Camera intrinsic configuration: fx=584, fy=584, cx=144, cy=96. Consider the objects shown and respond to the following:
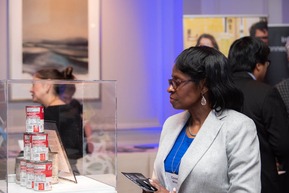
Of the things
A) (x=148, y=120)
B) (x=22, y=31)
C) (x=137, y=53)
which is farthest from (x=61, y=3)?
(x=148, y=120)

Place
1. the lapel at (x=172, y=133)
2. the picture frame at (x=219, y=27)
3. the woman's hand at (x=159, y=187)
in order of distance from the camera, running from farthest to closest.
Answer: the picture frame at (x=219, y=27)
the lapel at (x=172, y=133)
the woman's hand at (x=159, y=187)

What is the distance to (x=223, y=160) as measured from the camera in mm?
2441

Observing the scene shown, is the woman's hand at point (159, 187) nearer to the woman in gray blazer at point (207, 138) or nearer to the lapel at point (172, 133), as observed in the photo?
the woman in gray blazer at point (207, 138)

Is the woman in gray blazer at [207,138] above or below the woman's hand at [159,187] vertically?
above

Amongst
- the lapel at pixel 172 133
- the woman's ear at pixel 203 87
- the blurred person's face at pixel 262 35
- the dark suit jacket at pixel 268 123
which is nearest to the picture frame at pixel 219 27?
the blurred person's face at pixel 262 35

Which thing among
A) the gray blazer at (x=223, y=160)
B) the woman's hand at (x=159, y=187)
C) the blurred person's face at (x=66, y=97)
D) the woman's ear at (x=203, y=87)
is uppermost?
the woman's ear at (x=203, y=87)

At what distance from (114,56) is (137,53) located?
0.83 feet

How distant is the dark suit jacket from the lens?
356 centimetres

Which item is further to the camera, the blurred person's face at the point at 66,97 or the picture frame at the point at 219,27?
the picture frame at the point at 219,27

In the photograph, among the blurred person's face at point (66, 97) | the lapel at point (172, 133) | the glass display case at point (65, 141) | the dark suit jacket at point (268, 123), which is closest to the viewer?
the glass display case at point (65, 141)

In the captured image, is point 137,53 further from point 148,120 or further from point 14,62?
point 14,62

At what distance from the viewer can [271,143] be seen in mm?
3613

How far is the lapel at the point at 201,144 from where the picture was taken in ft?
8.06

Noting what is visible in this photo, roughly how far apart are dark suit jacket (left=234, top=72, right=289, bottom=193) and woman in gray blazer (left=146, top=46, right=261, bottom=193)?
1006 mm
